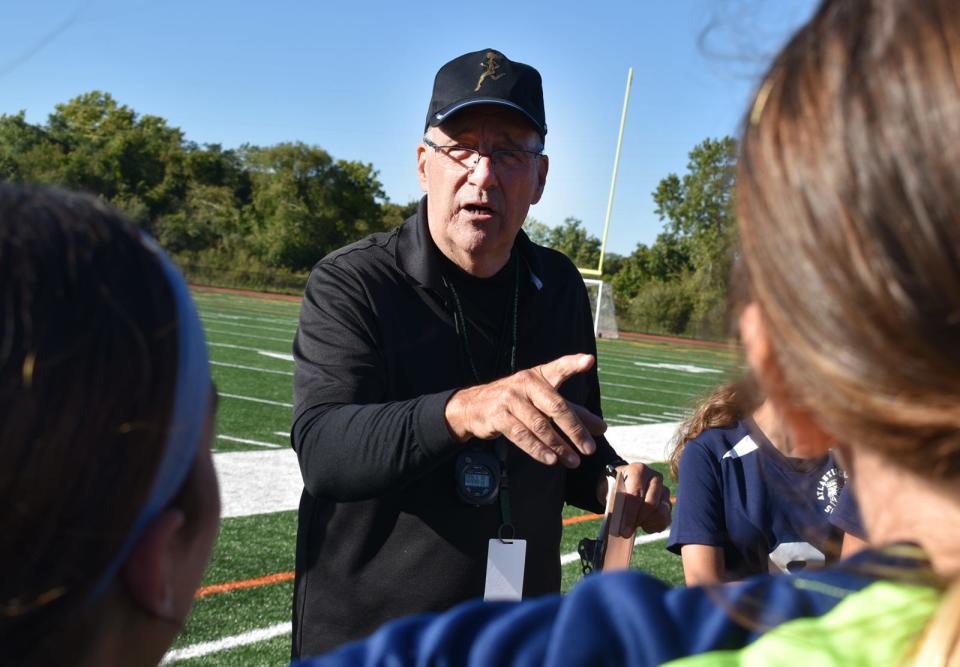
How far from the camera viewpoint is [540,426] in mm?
1926

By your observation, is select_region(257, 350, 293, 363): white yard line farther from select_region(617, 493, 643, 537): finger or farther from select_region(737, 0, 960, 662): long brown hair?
select_region(737, 0, 960, 662): long brown hair

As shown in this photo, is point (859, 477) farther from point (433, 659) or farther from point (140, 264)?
point (140, 264)

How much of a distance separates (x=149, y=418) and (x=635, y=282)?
4876 centimetres

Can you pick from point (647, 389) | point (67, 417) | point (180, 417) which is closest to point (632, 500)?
point (180, 417)

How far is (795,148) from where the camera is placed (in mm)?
744

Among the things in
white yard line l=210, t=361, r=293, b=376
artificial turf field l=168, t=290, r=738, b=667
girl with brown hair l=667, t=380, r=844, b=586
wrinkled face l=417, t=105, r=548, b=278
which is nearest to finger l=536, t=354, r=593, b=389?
artificial turf field l=168, t=290, r=738, b=667

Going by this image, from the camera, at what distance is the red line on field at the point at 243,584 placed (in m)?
5.60

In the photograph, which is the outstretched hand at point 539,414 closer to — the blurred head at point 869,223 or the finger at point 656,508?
the finger at point 656,508

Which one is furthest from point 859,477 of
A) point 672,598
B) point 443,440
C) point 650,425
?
point 650,425

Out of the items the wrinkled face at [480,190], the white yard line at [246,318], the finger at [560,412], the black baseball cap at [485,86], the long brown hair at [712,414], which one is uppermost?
the black baseball cap at [485,86]

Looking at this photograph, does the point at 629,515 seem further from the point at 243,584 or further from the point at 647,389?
the point at 647,389

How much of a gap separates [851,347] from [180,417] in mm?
571

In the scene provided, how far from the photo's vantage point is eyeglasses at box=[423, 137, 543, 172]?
282 centimetres

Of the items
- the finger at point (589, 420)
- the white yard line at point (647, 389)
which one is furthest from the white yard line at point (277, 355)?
the finger at point (589, 420)
